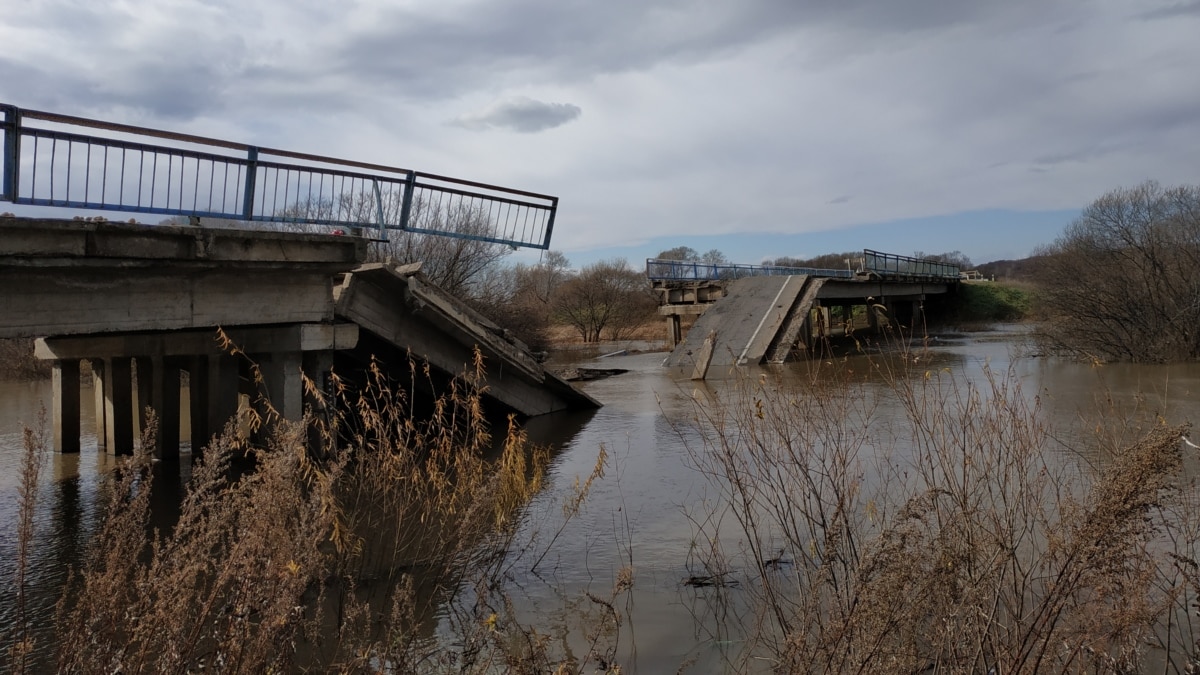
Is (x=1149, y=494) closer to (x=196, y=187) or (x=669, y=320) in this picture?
(x=196, y=187)

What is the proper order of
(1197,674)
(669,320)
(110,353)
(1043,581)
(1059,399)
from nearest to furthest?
1. (1197,674)
2. (1043,581)
3. (110,353)
4. (1059,399)
5. (669,320)

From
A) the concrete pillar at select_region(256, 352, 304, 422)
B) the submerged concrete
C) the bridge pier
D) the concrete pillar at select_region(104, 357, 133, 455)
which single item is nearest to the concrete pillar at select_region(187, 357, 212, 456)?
the bridge pier

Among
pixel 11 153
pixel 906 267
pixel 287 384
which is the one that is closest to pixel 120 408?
pixel 287 384

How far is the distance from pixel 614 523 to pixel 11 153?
638cm

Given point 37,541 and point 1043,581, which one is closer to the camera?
point 1043,581

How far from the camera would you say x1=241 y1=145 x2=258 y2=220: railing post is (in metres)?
9.62

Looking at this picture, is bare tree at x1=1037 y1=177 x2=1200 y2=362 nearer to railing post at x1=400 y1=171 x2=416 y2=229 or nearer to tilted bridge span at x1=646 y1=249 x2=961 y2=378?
tilted bridge span at x1=646 y1=249 x2=961 y2=378

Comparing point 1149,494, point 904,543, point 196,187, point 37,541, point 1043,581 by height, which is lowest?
point 37,541

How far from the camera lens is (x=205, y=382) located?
11.5 meters

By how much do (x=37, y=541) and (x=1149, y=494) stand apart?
26.3ft

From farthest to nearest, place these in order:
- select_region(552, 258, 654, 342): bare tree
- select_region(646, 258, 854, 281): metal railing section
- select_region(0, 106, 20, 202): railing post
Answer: select_region(552, 258, 654, 342): bare tree, select_region(646, 258, 854, 281): metal railing section, select_region(0, 106, 20, 202): railing post

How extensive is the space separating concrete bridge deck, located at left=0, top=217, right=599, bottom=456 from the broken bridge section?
9183 mm

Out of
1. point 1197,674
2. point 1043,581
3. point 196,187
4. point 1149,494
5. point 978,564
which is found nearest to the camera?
point 1149,494

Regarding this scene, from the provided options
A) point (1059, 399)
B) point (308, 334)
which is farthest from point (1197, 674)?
point (1059, 399)
